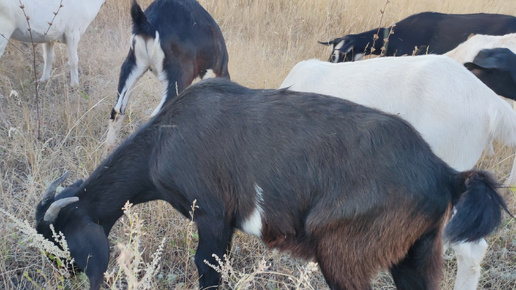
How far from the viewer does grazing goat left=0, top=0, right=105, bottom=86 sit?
4.68m

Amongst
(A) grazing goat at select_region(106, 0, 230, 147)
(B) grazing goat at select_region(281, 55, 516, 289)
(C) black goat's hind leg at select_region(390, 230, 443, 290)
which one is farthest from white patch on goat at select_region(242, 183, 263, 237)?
(A) grazing goat at select_region(106, 0, 230, 147)

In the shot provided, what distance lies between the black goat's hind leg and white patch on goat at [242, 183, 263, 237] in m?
0.71

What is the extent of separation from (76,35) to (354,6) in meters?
4.82

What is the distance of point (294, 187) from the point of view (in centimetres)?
240

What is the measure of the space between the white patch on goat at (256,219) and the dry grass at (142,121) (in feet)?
0.83

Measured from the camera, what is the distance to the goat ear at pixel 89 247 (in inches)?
→ 99.9

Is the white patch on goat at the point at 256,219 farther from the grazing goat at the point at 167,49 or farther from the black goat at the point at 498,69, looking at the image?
the black goat at the point at 498,69

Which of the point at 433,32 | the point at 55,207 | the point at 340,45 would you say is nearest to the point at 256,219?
the point at 55,207

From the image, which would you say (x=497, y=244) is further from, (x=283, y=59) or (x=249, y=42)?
(x=249, y=42)

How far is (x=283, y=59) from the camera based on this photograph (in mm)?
6367

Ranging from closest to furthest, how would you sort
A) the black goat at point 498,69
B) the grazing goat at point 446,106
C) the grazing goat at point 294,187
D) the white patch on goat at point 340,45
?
the grazing goat at point 294,187 < the grazing goat at point 446,106 < the black goat at point 498,69 < the white patch on goat at point 340,45

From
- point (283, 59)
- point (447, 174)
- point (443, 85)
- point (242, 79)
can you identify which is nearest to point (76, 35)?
point (242, 79)

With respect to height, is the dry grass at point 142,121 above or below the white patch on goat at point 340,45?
below

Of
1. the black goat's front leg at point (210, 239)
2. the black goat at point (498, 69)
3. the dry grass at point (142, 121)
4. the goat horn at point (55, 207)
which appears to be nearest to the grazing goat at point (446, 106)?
the dry grass at point (142, 121)
